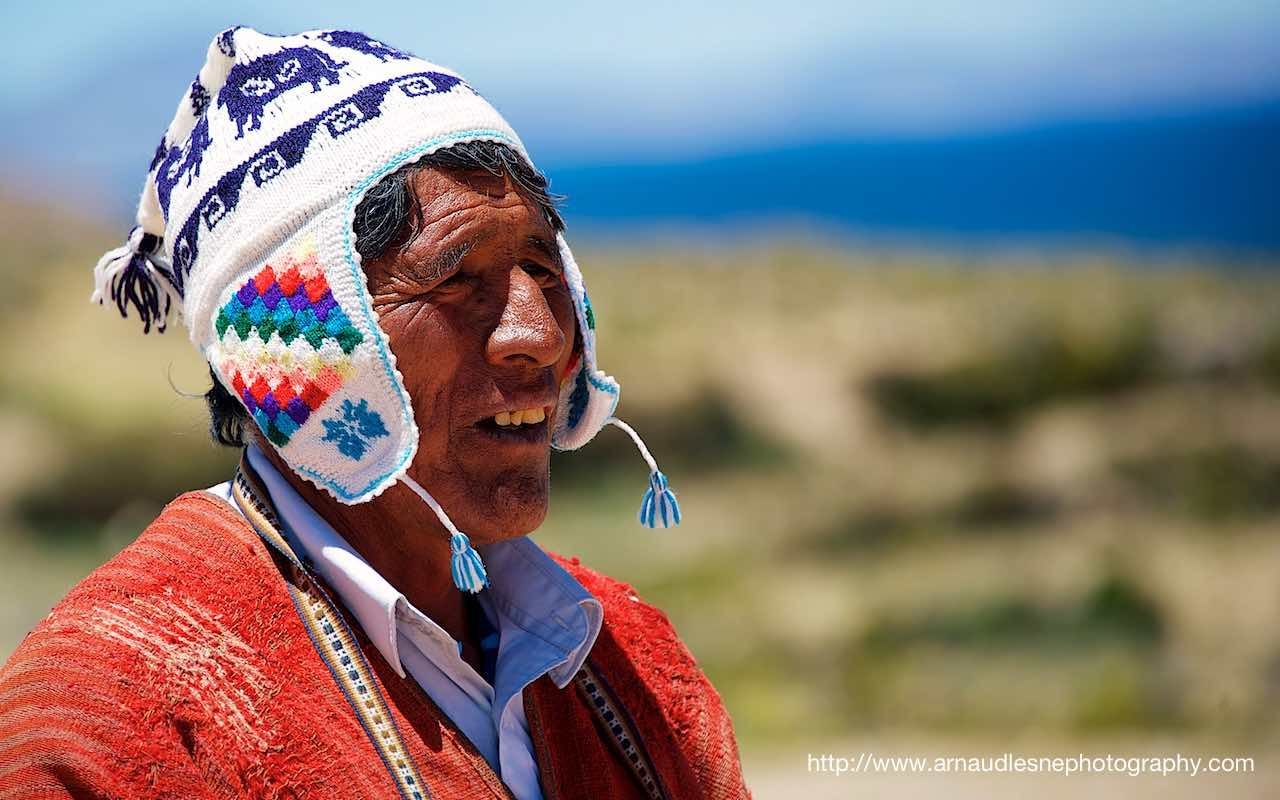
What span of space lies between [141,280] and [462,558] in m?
0.80

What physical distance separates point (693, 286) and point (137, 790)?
14686 millimetres

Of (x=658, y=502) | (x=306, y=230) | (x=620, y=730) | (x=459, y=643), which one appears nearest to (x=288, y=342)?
(x=306, y=230)

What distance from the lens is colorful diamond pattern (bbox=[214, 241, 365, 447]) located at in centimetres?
199

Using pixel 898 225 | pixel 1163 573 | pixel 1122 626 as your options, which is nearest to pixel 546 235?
pixel 1122 626

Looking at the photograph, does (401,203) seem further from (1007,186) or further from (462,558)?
(1007,186)

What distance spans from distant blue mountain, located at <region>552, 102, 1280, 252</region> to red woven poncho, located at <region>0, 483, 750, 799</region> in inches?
718

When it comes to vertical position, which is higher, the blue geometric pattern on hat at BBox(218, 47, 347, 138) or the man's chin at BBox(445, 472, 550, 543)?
the blue geometric pattern on hat at BBox(218, 47, 347, 138)

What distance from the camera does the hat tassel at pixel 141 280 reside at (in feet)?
7.66

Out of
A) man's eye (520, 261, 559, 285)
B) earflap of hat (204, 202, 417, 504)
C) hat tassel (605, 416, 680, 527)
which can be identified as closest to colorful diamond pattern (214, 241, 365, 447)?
earflap of hat (204, 202, 417, 504)

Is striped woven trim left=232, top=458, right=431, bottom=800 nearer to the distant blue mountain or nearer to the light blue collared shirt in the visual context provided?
the light blue collared shirt

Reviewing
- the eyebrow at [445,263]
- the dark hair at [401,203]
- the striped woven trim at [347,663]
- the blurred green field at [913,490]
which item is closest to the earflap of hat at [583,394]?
the dark hair at [401,203]

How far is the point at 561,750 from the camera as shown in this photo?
86.3 inches

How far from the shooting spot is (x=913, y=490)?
10.7 m

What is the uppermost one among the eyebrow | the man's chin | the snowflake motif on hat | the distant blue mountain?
the distant blue mountain
